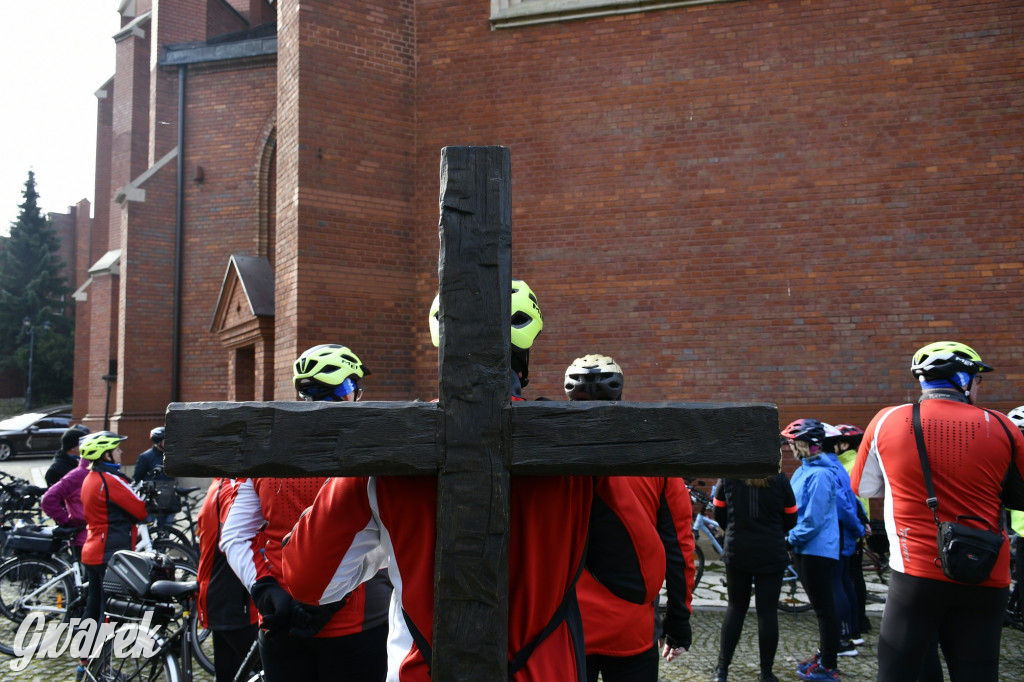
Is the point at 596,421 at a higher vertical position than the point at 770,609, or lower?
higher

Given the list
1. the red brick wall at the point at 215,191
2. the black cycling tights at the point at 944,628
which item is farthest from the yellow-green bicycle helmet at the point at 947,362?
the red brick wall at the point at 215,191

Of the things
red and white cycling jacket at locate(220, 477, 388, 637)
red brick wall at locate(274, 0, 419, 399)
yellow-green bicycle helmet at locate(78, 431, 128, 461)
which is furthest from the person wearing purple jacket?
red and white cycling jacket at locate(220, 477, 388, 637)

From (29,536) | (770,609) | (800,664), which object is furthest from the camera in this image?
(29,536)

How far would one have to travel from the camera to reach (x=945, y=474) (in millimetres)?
3436

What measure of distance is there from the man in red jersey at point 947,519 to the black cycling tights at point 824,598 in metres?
1.86

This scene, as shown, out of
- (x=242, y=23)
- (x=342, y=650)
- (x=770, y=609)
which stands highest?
(x=242, y=23)

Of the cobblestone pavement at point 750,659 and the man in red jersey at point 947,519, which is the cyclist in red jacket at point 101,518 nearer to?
the cobblestone pavement at point 750,659

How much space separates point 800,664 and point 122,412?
582 inches

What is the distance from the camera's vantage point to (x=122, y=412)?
52.4 ft

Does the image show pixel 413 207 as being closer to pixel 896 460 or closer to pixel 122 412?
pixel 896 460

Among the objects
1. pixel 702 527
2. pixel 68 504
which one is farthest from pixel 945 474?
pixel 68 504

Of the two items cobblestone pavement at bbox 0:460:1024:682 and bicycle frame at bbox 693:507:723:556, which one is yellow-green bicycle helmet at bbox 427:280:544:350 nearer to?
cobblestone pavement at bbox 0:460:1024:682

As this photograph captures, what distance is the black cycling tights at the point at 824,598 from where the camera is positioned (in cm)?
528

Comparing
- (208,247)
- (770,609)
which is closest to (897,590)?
(770,609)
